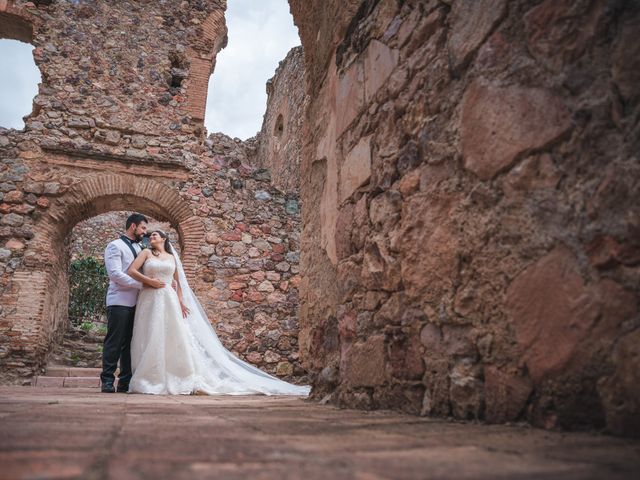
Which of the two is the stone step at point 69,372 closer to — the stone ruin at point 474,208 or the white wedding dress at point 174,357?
the white wedding dress at point 174,357

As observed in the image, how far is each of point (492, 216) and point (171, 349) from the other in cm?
378

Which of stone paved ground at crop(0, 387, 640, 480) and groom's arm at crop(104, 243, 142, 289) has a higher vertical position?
groom's arm at crop(104, 243, 142, 289)

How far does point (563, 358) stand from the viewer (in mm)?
1229

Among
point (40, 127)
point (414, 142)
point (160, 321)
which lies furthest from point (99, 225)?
point (414, 142)

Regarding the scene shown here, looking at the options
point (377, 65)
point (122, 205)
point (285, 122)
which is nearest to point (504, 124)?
Result: point (377, 65)

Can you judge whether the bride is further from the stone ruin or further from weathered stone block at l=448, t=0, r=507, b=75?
weathered stone block at l=448, t=0, r=507, b=75

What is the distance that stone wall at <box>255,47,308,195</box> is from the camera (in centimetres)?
1058

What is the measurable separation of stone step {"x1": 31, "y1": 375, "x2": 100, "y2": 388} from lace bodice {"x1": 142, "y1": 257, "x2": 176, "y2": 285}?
2.03 metres

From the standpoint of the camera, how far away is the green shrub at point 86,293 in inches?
383

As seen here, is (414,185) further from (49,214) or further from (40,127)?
(40,127)

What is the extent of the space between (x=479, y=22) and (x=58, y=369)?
683cm

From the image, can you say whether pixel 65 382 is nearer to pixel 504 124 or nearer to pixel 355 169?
pixel 355 169

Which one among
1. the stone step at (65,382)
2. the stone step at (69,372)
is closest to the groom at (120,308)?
the stone step at (65,382)

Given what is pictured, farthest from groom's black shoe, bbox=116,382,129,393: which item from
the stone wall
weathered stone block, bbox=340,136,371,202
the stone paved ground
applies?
the stone wall
